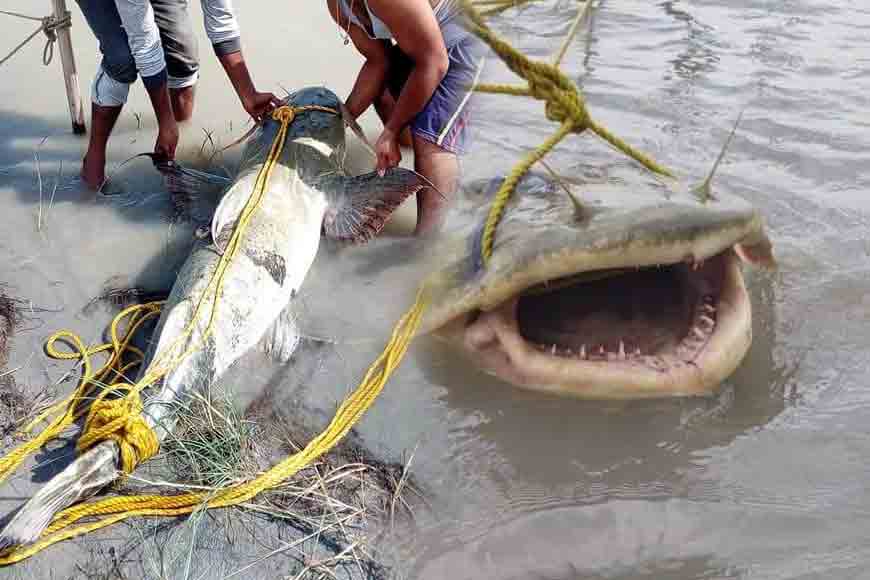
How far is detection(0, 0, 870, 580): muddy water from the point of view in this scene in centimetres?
202

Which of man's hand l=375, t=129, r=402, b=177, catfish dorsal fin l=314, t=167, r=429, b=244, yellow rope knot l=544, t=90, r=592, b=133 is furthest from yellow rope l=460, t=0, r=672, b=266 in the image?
catfish dorsal fin l=314, t=167, r=429, b=244

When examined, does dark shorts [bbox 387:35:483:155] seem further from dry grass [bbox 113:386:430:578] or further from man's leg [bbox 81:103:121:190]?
dry grass [bbox 113:386:430:578]

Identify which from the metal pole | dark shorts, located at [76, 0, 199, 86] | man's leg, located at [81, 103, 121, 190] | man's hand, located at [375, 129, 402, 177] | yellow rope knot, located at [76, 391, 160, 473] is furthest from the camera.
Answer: the metal pole

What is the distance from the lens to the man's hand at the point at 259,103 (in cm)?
382

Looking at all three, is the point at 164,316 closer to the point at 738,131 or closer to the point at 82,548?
the point at 82,548

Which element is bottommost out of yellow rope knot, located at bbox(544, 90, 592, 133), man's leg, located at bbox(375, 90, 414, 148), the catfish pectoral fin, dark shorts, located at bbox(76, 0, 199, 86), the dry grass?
the dry grass

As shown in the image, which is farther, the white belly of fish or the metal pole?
the metal pole

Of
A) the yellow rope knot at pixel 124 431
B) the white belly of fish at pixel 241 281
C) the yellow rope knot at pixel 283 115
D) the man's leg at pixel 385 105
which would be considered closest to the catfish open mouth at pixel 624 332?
the white belly of fish at pixel 241 281

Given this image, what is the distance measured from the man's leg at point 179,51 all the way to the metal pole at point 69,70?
1.49ft

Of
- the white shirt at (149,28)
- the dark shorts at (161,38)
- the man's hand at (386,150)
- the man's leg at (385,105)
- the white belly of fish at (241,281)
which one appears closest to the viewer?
the white belly of fish at (241,281)

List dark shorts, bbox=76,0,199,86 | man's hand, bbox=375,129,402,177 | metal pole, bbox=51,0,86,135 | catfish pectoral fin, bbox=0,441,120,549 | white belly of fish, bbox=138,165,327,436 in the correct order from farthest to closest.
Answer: metal pole, bbox=51,0,86,135 < dark shorts, bbox=76,0,199,86 < man's hand, bbox=375,129,402,177 < white belly of fish, bbox=138,165,327,436 < catfish pectoral fin, bbox=0,441,120,549

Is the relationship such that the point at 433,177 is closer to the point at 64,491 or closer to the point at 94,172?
the point at 94,172

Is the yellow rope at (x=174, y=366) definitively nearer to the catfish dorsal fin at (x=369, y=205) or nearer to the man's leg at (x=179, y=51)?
the catfish dorsal fin at (x=369, y=205)

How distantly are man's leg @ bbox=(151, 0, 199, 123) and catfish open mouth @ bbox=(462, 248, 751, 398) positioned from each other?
2.48 metres
